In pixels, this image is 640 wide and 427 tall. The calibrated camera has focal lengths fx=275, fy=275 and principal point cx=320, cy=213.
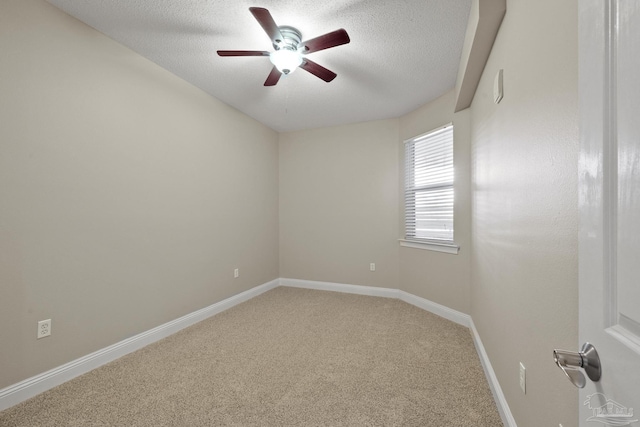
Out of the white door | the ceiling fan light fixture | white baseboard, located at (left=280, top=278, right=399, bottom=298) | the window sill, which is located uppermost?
the ceiling fan light fixture

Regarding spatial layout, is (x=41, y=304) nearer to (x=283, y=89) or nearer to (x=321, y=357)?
(x=321, y=357)

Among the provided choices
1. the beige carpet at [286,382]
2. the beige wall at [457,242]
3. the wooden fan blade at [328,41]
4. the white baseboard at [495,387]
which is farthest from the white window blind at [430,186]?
the wooden fan blade at [328,41]

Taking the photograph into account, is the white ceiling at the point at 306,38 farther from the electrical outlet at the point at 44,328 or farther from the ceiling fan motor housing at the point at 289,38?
the electrical outlet at the point at 44,328

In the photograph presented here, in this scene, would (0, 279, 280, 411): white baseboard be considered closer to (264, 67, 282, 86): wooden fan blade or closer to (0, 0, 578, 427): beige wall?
(0, 0, 578, 427): beige wall

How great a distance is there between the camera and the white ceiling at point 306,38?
1.88 m

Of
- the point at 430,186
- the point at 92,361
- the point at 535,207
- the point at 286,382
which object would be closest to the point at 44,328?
the point at 92,361

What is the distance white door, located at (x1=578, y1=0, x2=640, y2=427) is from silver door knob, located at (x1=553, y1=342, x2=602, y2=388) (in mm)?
13

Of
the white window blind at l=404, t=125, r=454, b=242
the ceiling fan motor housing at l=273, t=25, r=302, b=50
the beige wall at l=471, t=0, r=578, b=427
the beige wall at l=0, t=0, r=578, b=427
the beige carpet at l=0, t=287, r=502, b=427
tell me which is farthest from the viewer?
the white window blind at l=404, t=125, r=454, b=242

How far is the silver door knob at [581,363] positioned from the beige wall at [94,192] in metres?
2.64

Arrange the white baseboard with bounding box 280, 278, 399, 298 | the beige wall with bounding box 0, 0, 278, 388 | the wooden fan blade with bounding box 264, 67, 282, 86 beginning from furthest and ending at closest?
1. the white baseboard with bounding box 280, 278, 399, 298
2. the wooden fan blade with bounding box 264, 67, 282, 86
3. the beige wall with bounding box 0, 0, 278, 388

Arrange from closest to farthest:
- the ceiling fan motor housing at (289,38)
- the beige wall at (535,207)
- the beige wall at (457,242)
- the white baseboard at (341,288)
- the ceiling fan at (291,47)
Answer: the beige wall at (535,207) → the ceiling fan at (291,47) → the ceiling fan motor housing at (289,38) → the beige wall at (457,242) → the white baseboard at (341,288)

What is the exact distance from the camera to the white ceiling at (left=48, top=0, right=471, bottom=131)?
1.88 meters

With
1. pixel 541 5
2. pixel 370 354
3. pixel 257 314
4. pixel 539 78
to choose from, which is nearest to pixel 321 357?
pixel 370 354

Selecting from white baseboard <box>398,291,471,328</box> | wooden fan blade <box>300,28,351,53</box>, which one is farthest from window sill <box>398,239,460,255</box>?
wooden fan blade <box>300,28,351,53</box>
